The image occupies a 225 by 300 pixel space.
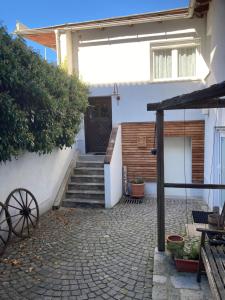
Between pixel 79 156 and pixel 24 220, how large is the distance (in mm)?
4084

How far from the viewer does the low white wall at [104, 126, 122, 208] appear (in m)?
7.65

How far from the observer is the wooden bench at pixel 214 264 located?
9.19ft

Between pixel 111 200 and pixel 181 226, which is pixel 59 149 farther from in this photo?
pixel 181 226

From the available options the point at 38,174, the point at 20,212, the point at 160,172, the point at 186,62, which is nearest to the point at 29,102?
the point at 38,174

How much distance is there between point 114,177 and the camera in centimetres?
814

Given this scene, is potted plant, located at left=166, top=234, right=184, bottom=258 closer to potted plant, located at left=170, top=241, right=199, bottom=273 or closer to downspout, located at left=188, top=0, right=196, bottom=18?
potted plant, located at left=170, top=241, right=199, bottom=273

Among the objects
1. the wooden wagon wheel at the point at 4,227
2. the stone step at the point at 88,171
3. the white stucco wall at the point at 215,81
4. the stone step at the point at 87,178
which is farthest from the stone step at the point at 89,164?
the wooden wagon wheel at the point at 4,227

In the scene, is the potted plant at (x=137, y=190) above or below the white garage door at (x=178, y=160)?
below

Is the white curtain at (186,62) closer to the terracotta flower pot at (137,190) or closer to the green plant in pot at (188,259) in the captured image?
the terracotta flower pot at (137,190)

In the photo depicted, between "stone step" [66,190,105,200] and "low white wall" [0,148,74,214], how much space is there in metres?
0.46

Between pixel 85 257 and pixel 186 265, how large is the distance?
1842 mm

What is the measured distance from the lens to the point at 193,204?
26.5 ft

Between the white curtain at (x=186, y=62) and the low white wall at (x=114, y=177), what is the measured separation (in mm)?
2990

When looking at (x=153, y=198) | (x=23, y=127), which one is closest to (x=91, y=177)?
(x=153, y=198)
